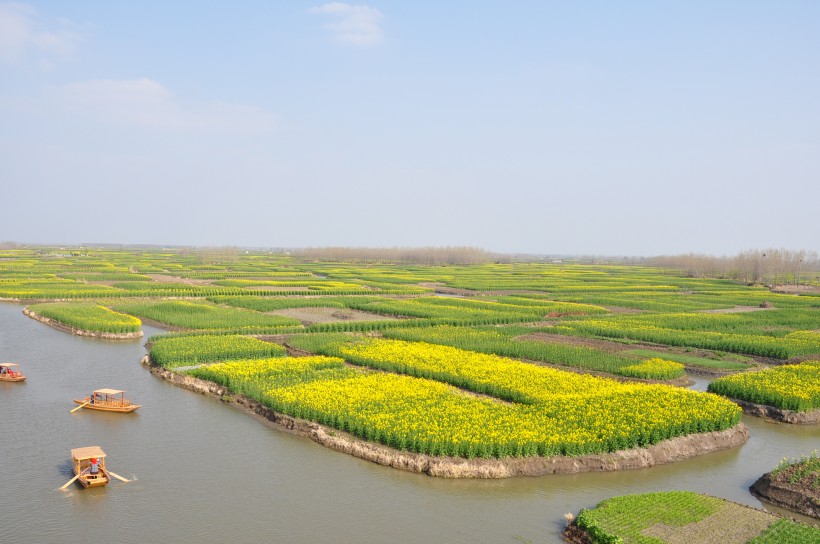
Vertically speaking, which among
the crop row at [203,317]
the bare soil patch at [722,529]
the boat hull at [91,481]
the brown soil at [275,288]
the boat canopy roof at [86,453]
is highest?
the brown soil at [275,288]

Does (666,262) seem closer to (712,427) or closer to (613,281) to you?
(613,281)

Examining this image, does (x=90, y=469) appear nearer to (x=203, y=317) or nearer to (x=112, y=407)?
(x=112, y=407)

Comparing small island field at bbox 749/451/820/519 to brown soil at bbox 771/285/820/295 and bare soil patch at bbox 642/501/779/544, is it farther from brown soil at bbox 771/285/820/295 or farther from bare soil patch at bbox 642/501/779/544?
brown soil at bbox 771/285/820/295

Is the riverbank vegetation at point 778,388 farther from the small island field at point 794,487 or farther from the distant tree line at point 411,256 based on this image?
the distant tree line at point 411,256

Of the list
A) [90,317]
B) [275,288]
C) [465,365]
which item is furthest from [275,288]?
[465,365]

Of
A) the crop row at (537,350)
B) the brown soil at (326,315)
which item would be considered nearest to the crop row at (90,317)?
the brown soil at (326,315)

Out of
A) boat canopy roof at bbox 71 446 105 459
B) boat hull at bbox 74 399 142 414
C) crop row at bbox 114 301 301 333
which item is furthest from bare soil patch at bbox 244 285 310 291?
boat canopy roof at bbox 71 446 105 459
